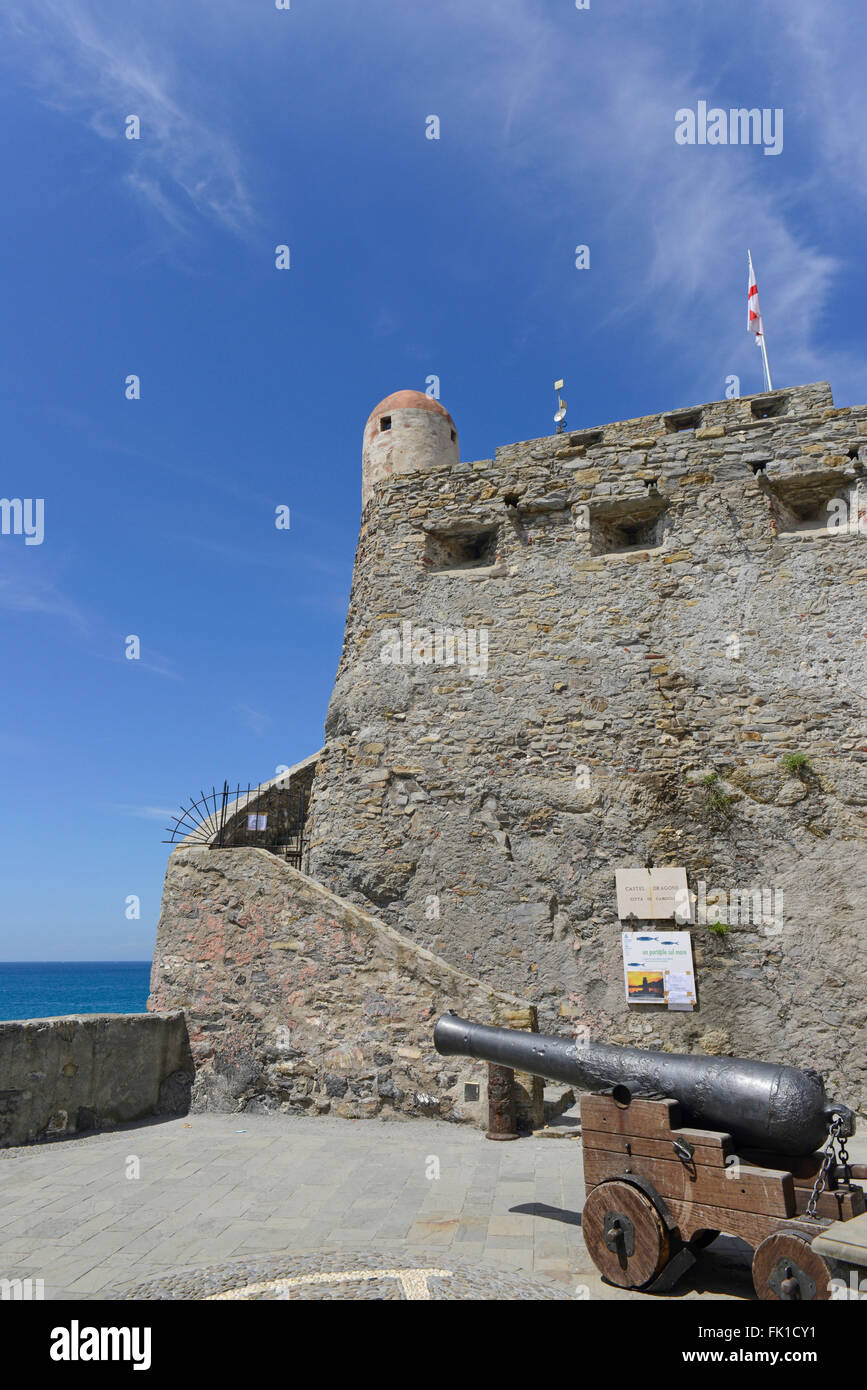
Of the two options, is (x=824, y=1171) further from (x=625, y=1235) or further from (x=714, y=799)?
(x=714, y=799)

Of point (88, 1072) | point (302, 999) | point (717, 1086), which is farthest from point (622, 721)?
point (88, 1072)

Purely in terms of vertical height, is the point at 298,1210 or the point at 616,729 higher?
the point at 616,729

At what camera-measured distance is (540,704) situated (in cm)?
957

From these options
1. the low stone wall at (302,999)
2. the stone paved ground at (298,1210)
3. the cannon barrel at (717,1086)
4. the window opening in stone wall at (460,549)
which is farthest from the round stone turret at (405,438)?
the cannon barrel at (717,1086)

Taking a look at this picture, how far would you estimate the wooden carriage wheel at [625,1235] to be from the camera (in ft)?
11.9

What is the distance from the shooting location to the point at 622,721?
923cm

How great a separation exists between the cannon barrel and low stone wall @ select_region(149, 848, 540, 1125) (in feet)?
8.47

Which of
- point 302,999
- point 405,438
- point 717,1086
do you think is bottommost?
point 302,999

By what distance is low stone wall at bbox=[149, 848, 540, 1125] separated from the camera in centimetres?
701

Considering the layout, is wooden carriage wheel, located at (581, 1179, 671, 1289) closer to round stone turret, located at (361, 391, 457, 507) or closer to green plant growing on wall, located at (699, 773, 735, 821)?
green plant growing on wall, located at (699, 773, 735, 821)

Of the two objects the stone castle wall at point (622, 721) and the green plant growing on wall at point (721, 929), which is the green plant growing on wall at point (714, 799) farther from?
the green plant growing on wall at point (721, 929)

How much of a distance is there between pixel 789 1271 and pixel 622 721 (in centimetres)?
637

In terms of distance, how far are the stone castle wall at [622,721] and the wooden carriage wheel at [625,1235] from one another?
4671mm
